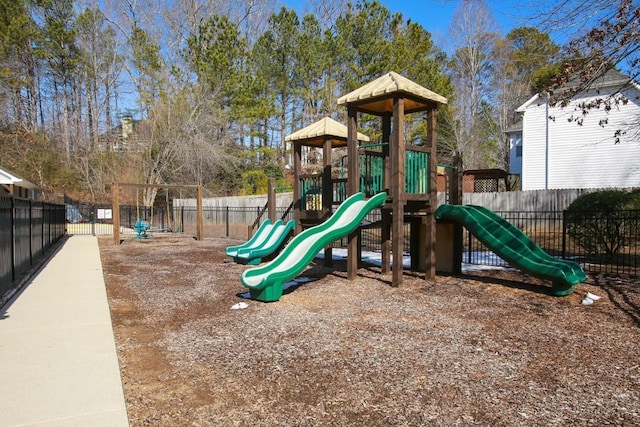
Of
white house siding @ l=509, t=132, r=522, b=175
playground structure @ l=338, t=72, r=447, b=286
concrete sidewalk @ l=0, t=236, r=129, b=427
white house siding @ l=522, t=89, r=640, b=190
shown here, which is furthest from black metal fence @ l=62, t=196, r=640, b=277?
white house siding @ l=509, t=132, r=522, b=175

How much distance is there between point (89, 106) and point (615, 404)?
132 feet

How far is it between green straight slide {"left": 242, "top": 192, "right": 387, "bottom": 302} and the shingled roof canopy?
1815 mm

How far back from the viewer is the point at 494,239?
320 inches

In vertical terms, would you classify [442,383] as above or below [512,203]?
below

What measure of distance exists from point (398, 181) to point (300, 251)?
7.14ft

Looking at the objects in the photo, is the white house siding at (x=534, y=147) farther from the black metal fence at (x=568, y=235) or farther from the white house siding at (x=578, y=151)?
the black metal fence at (x=568, y=235)

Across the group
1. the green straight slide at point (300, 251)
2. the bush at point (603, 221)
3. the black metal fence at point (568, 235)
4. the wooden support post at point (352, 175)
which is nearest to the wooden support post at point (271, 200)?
the black metal fence at point (568, 235)

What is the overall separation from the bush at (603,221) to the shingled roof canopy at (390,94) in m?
4.33

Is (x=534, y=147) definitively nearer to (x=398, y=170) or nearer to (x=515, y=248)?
(x=515, y=248)

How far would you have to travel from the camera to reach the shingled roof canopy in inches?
320

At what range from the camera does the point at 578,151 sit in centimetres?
2123

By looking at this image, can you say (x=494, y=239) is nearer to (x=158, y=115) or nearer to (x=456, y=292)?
(x=456, y=292)

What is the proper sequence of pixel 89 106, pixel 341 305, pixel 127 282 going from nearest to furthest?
pixel 341 305 < pixel 127 282 < pixel 89 106

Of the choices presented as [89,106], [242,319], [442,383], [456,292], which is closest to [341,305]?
[242,319]
